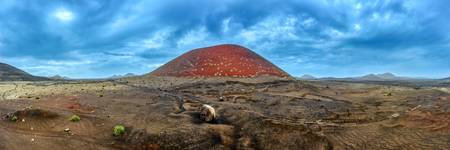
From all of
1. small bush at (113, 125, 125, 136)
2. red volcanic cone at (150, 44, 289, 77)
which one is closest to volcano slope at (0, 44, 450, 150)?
small bush at (113, 125, 125, 136)

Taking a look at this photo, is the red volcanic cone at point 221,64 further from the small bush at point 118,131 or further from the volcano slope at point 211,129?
the small bush at point 118,131

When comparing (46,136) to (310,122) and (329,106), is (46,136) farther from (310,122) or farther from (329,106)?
(329,106)

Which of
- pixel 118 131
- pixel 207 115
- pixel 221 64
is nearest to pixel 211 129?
pixel 207 115

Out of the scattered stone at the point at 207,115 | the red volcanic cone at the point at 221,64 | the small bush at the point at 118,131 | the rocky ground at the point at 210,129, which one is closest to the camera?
the rocky ground at the point at 210,129

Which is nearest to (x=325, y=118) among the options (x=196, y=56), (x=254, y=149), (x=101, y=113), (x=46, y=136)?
(x=254, y=149)

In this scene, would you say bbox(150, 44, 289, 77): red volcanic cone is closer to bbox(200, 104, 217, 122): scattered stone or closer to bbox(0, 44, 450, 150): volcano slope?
bbox(0, 44, 450, 150): volcano slope

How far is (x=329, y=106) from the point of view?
72.1ft

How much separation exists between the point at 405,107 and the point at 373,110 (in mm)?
1739

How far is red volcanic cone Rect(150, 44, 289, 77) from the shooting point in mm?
45250

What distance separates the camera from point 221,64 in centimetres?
4725

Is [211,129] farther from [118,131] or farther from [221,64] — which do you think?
[221,64]

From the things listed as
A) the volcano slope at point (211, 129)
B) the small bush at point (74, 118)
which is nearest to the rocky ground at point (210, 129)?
the volcano slope at point (211, 129)

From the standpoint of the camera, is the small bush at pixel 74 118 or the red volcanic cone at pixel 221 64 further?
the red volcanic cone at pixel 221 64

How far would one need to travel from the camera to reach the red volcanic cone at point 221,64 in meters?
45.2
